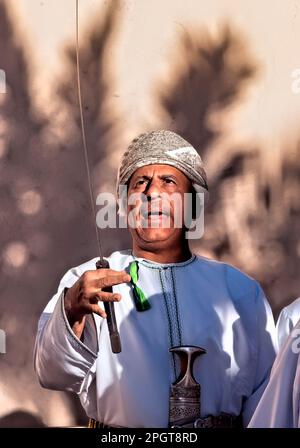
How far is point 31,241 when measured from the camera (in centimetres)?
548

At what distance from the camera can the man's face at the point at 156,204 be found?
14.0ft

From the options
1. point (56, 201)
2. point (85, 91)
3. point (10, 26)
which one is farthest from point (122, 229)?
point (10, 26)

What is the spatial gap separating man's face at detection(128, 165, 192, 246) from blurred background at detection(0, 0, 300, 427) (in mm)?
1087

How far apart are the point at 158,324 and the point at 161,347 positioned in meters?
0.10

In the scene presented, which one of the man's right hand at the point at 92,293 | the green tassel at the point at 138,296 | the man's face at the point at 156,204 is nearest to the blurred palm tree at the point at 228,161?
the man's face at the point at 156,204

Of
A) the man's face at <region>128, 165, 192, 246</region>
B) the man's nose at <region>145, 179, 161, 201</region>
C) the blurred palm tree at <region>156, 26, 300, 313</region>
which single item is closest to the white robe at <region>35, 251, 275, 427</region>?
the man's face at <region>128, 165, 192, 246</region>

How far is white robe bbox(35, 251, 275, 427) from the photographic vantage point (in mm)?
4059

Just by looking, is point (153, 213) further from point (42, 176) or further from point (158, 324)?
point (42, 176)

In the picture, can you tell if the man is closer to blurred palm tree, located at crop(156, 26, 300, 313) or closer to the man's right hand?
the man's right hand

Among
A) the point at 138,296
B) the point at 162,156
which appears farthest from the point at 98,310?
the point at 162,156

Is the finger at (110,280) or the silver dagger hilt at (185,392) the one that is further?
the silver dagger hilt at (185,392)

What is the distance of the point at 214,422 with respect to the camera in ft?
13.3

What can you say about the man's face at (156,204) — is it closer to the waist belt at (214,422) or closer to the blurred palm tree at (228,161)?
the waist belt at (214,422)

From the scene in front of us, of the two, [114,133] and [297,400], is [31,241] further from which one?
[297,400]
